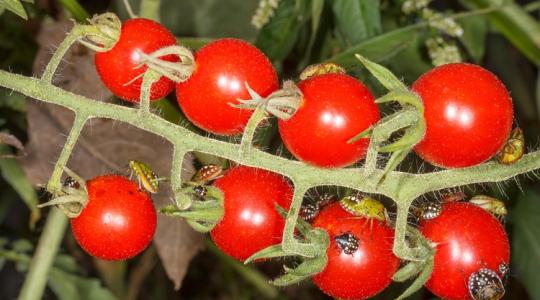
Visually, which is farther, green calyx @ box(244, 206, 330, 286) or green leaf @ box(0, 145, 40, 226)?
green leaf @ box(0, 145, 40, 226)

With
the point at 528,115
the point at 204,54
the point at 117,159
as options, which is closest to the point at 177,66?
the point at 204,54

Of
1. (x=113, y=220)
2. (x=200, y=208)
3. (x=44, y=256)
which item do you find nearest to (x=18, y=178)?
(x=44, y=256)

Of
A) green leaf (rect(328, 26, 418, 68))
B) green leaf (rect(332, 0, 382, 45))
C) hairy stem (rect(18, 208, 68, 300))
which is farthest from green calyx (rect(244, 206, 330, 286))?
hairy stem (rect(18, 208, 68, 300))

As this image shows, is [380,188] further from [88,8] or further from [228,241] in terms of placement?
[88,8]

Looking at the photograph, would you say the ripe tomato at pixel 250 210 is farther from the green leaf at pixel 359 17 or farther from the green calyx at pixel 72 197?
the green leaf at pixel 359 17

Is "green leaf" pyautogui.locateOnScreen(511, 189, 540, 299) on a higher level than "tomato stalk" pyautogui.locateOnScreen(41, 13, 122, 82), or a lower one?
lower

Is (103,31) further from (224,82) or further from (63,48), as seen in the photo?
(224,82)

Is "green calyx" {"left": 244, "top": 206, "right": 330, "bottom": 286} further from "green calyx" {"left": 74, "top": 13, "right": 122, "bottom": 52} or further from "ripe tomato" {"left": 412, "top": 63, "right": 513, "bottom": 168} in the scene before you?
"green calyx" {"left": 74, "top": 13, "right": 122, "bottom": 52}
